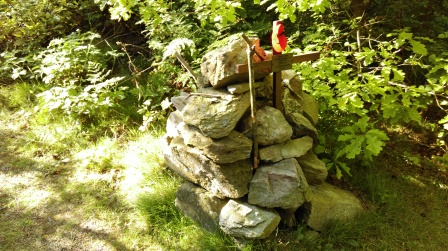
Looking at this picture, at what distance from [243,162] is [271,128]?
0.42 meters

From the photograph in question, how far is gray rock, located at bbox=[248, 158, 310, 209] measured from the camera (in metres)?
3.03

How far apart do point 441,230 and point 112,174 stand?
3964mm

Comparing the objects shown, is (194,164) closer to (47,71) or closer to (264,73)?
(264,73)

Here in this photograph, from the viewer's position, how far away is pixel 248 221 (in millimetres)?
3016

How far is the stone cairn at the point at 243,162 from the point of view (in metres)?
3.00

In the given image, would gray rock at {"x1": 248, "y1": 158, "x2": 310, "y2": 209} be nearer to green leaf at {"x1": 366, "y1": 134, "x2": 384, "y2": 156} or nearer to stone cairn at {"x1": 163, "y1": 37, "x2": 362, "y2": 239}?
stone cairn at {"x1": 163, "y1": 37, "x2": 362, "y2": 239}

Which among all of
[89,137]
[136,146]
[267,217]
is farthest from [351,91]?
[89,137]

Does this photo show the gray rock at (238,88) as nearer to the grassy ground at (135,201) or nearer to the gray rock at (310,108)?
the gray rock at (310,108)

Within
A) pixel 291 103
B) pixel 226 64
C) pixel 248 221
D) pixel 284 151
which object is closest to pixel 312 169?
pixel 284 151

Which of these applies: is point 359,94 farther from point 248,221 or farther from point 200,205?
point 200,205

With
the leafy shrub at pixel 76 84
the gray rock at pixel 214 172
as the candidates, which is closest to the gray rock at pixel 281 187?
the gray rock at pixel 214 172

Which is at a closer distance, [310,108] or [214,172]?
[214,172]

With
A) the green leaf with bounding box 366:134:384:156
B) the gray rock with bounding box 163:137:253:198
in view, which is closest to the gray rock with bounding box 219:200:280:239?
the gray rock with bounding box 163:137:253:198

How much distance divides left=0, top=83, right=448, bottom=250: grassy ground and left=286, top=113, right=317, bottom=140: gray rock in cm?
88
